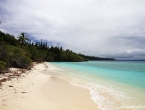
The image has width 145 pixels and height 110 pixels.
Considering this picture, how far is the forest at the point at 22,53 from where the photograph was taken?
576 inches

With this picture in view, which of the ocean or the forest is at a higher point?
the forest

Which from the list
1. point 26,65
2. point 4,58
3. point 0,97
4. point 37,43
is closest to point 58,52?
point 37,43

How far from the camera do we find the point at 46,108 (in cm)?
477

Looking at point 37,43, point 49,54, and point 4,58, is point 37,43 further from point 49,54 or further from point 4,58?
point 4,58

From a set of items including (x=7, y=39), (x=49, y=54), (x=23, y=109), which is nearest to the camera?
(x=23, y=109)

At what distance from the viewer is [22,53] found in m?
21.6

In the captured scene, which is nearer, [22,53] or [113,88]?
[113,88]

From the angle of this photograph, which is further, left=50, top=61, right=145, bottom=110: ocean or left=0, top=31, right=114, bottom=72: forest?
left=0, top=31, right=114, bottom=72: forest

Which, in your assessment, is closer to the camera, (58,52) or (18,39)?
(18,39)

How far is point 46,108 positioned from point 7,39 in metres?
48.6

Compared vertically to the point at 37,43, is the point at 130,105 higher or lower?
lower

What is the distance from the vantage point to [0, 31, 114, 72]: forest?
14.6 metres

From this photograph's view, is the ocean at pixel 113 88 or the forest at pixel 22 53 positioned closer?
the ocean at pixel 113 88

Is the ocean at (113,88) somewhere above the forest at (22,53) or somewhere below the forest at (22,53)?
below
